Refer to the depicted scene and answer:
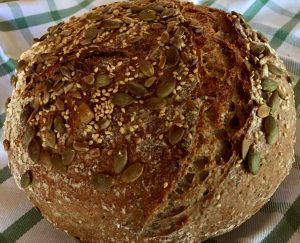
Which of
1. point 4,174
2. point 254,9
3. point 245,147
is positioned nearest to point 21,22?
point 4,174

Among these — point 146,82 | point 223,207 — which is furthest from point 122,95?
point 223,207

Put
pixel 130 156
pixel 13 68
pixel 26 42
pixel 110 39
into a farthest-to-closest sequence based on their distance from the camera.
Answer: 1. pixel 26 42
2. pixel 13 68
3. pixel 110 39
4. pixel 130 156

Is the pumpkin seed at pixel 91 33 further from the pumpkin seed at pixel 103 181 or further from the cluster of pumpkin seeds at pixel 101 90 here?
the pumpkin seed at pixel 103 181

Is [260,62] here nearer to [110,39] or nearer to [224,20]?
[224,20]

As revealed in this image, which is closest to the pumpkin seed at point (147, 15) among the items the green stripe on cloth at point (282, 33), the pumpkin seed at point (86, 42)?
the pumpkin seed at point (86, 42)

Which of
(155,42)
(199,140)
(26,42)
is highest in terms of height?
(155,42)

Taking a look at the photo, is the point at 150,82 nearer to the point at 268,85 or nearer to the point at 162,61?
the point at 162,61

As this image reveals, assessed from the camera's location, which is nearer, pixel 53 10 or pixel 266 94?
pixel 266 94
